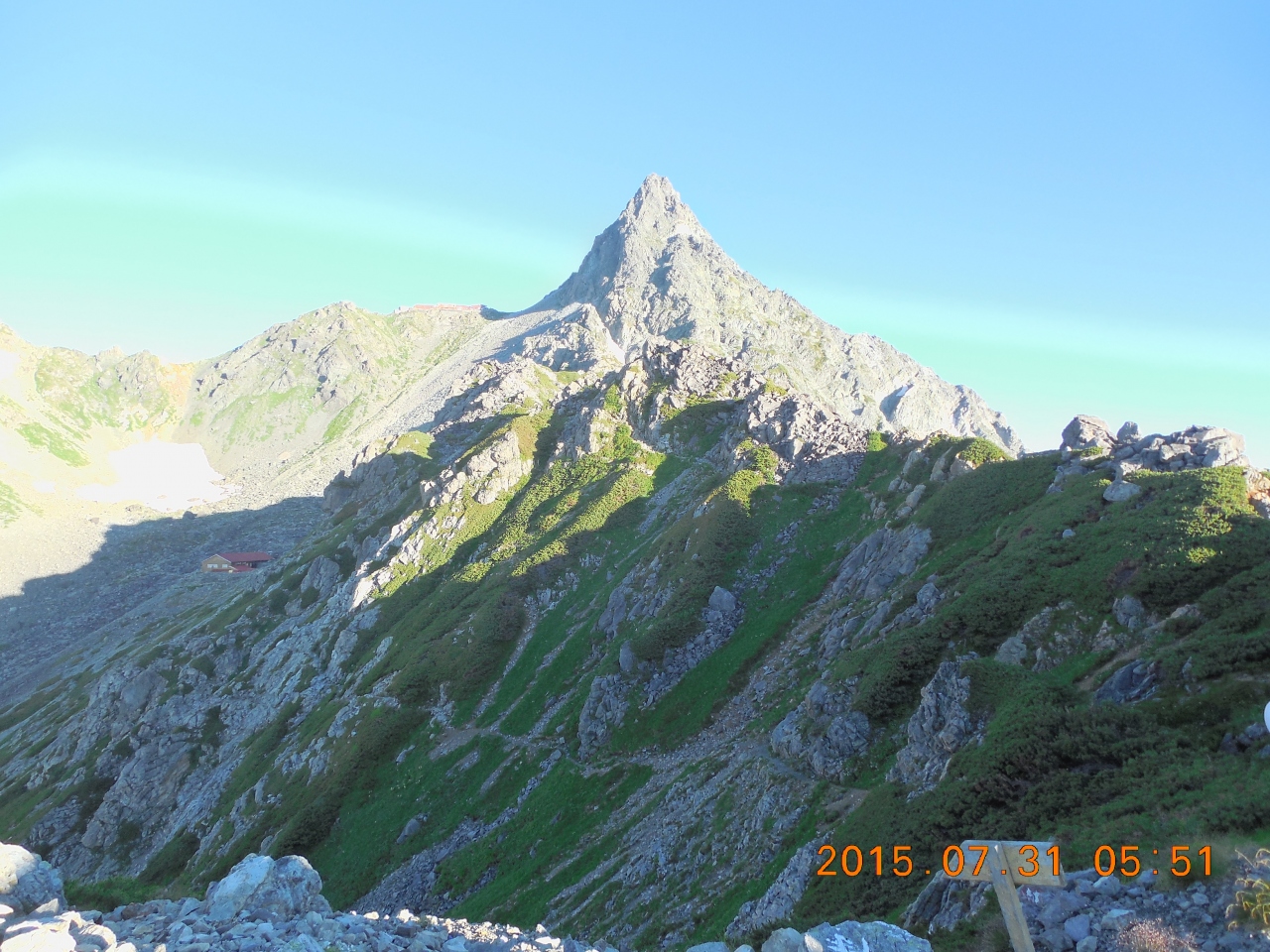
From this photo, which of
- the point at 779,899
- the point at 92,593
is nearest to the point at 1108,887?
the point at 779,899

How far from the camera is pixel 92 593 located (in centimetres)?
16925

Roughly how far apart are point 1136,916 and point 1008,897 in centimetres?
384

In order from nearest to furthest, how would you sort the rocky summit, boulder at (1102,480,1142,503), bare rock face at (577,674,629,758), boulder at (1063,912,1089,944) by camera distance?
boulder at (1063,912,1089,944) → the rocky summit → boulder at (1102,480,1142,503) → bare rock face at (577,674,629,758)

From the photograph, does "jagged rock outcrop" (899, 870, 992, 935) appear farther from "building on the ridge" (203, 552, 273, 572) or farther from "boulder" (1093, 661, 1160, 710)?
"building on the ridge" (203, 552, 273, 572)

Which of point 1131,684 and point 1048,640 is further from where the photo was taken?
point 1048,640

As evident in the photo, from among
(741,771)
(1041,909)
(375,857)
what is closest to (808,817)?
(741,771)

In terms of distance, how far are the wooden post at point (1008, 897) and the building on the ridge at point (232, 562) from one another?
189719 mm

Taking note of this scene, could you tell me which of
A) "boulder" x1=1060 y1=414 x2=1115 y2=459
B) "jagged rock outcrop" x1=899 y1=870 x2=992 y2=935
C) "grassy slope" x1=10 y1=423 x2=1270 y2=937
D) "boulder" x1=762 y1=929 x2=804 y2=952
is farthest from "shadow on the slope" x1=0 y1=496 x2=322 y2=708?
"boulder" x1=762 y1=929 x2=804 y2=952

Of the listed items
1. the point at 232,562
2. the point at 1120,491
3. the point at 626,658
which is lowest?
the point at 232,562

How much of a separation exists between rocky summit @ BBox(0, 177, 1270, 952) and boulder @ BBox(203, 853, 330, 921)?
115 mm

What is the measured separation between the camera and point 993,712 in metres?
25.7

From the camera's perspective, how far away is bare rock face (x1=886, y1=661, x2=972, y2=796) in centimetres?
2562

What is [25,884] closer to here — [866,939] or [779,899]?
[866,939]
